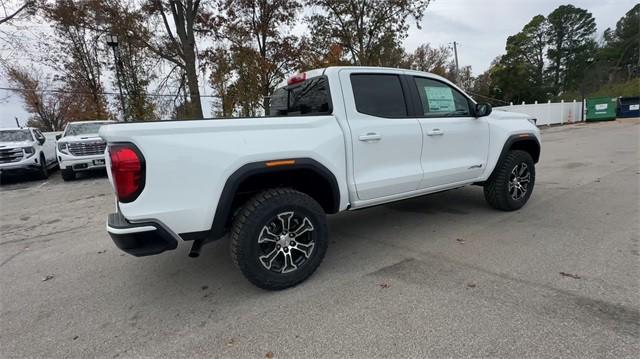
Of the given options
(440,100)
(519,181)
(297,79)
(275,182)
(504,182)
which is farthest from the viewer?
(519,181)

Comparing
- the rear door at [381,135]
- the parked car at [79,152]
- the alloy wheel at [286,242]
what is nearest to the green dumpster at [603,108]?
the rear door at [381,135]

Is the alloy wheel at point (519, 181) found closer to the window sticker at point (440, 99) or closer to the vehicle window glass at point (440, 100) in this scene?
the vehicle window glass at point (440, 100)

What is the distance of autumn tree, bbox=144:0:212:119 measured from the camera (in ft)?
50.1

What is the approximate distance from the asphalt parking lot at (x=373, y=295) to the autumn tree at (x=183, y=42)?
11.8 meters

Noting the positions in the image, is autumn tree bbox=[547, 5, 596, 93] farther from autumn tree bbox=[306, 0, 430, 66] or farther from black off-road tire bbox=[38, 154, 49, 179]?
black off-road tire bbox=[38, 154, 49, 179]

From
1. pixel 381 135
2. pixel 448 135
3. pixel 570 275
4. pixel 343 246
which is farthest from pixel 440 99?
pixel 570 275

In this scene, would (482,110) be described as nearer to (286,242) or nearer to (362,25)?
(286,242)

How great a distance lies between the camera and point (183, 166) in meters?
2.35

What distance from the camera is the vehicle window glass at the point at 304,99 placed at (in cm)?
324

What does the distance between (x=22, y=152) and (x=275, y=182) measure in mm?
11118

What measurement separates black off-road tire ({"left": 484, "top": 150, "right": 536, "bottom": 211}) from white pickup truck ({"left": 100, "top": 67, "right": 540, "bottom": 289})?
23 mm

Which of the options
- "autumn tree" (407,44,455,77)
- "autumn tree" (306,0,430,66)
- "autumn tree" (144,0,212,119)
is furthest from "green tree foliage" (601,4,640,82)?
"autumn tree" (144,0,212,119)

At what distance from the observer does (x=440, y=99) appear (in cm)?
394

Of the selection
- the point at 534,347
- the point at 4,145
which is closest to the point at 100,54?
the point at 4,145
